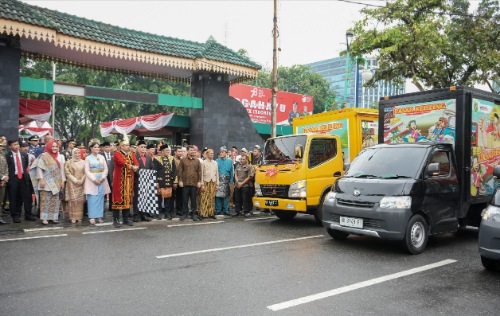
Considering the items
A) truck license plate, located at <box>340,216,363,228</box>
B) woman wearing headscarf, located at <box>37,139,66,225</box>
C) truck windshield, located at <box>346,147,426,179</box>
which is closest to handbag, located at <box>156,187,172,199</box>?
woman wearing headscarf, located at <box>37,139,66,225</box>

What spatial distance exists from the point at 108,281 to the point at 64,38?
947 centimetres

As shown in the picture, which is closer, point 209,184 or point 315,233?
point 315,233

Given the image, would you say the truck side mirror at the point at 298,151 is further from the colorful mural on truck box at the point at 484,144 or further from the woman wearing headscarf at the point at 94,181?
the woman wearing headscarf at the point at 94,181

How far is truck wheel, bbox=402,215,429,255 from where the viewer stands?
625cm

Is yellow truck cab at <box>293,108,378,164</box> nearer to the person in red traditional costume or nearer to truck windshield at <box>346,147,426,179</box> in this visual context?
truck windshield at <box>346,147,426,179</box>

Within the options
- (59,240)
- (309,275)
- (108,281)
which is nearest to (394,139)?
(309,275)

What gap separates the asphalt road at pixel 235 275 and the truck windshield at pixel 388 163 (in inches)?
51.0

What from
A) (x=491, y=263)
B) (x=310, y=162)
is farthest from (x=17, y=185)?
(x=491, y=263)

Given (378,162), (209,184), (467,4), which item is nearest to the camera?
(378,162)

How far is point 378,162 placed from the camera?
7117 mm

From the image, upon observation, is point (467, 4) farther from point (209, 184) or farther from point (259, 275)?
point (259, 275)

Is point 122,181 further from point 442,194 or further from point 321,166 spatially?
point 442,194

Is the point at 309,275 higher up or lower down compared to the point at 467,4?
lower down

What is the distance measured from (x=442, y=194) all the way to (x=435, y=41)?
1227 centimetres
